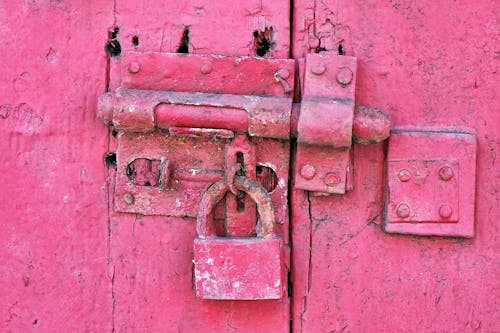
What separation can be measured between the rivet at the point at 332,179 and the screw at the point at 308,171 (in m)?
0.02

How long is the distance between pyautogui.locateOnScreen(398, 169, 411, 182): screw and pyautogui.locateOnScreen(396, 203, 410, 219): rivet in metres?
0.04

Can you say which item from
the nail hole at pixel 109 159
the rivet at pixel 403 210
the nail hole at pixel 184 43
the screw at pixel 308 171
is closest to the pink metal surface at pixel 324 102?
the screw at pixel 308 171

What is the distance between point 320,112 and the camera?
1.01m

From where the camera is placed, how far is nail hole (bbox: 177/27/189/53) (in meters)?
1.13

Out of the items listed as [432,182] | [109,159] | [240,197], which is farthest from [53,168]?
[432,182]

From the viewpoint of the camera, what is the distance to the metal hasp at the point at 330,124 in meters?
1.01

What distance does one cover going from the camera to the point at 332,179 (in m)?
1.07

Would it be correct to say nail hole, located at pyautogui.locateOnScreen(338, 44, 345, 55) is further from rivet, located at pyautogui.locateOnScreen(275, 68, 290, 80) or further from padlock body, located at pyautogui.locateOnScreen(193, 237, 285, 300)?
padlock body, located at pyautogui.locateOnScreen(193, 237, 285, 300)

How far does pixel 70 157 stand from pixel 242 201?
34cm

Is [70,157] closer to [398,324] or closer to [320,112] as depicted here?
[320,112]

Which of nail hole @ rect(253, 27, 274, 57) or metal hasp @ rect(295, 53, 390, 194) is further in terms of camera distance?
nail hole @ rect(253, 27, 274, 57)

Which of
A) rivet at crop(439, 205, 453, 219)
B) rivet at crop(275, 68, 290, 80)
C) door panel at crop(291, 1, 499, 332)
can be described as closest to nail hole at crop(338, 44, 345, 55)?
door panel at crop(291, 1, 499, 332)

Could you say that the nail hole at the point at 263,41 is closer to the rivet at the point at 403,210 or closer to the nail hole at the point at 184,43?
the nail hole at the point at 184,43

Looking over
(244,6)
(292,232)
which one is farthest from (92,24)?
(292,232)
